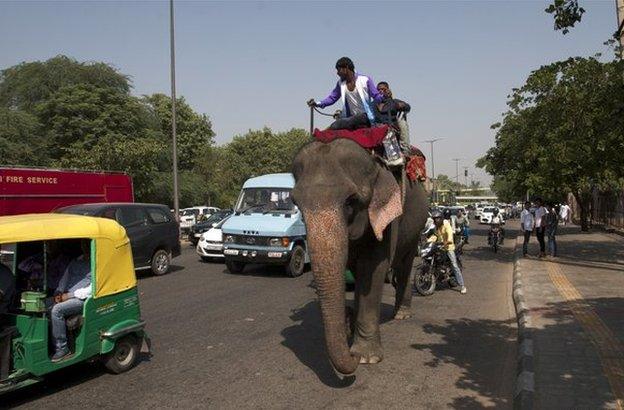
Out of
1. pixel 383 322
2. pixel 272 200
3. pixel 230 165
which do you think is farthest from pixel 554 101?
pixel 230 165

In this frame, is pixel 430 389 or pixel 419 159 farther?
pixel 419 159

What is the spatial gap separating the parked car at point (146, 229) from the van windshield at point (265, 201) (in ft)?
6.69

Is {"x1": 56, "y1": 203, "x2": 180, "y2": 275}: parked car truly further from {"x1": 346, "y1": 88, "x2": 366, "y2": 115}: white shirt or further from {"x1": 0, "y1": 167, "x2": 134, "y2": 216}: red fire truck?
{"x1": 346, "y1": 88, "x2": 366, "y2": 115}: white shirt

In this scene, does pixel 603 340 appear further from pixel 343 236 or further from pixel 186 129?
pixel 186 129

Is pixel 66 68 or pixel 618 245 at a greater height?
pixel 66 68

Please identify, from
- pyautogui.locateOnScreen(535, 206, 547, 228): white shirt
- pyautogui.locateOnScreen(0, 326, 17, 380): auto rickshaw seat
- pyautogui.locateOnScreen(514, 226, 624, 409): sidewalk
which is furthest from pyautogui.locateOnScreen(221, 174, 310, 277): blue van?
pyautogui.locateOnScreen(0, 326, 17, 380): auto rickshaw seat

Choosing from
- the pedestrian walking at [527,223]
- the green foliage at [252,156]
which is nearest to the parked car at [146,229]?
the pedestrian walking at [527,223]

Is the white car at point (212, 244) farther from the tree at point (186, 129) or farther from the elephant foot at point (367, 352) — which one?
the tree at point (186, 129)

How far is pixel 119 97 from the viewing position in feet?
117

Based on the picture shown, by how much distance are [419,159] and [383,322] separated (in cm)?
263

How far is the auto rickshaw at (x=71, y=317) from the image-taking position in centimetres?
525

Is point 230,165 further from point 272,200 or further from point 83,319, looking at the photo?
point 83,319

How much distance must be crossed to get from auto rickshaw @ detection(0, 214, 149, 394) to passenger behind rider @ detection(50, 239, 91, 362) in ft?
0.22

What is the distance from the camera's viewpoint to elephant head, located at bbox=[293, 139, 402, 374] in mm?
5051
